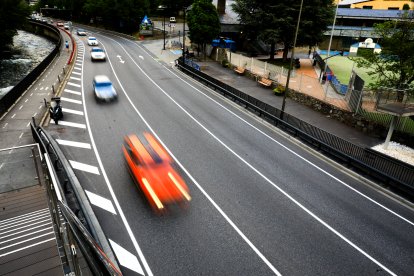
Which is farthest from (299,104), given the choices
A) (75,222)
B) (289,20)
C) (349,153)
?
(75,222)

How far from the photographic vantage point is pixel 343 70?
4034cm

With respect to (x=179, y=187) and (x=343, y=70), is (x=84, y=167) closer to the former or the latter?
(x=179, y=187)

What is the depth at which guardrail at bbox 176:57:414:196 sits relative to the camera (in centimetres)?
1445

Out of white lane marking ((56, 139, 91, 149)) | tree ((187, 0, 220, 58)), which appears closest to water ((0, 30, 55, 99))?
white lane marking ((56, 139, 91, 149))

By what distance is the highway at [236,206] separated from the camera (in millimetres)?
10086

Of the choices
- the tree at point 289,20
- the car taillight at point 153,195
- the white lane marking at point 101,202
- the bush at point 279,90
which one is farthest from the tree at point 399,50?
the white lane marking at point 101,202

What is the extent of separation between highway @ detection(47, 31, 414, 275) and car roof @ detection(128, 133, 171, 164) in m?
1.78

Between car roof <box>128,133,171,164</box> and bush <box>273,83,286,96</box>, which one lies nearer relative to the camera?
car roof <box>128,133,171,164</box>

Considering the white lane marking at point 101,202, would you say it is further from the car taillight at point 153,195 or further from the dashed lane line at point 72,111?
the dashed lane line at point 72,111

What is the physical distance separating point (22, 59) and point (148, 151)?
57.5m

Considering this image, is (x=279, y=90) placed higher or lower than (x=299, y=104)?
higher

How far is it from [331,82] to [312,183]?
58.2 ft

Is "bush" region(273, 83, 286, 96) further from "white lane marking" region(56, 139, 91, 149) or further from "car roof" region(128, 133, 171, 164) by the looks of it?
"white lane marking" region(56, 139, 91, 149)

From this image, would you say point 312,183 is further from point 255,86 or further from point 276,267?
point 255,86
